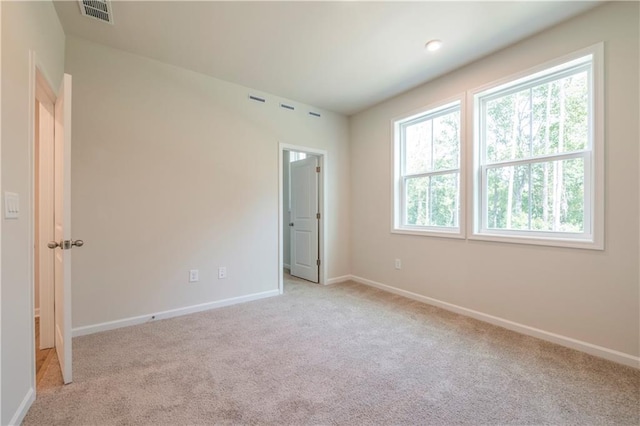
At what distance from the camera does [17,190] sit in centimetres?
150

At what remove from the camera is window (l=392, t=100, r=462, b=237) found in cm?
327

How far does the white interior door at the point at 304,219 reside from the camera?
446 centimetres

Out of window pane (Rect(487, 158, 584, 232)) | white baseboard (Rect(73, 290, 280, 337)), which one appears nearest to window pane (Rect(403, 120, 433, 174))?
window pane (Rect(487, 158, 584, 232))

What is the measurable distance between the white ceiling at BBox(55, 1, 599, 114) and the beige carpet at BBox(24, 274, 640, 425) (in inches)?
105

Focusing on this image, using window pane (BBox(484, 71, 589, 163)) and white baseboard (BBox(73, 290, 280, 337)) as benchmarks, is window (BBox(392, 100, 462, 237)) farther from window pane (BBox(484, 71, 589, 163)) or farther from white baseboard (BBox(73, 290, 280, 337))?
white baseboard (BBox(73, 290, 280, 337))

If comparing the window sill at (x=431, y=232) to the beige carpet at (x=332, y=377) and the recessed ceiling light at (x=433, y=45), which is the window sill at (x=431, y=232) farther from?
the recessed ceiling light at (x=433, y=45)

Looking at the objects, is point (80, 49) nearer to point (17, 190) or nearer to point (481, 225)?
point (17, 190)

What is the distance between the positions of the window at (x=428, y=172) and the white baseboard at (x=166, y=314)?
2.06 metres

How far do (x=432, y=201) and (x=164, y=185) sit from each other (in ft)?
10.1

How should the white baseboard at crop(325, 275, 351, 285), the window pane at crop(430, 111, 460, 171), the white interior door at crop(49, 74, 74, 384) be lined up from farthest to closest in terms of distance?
1. the white baseboard at crop(325, 275, 351, 285)
2. the window pane at crop(430, 111, 460, 171)
3. the white interior door at crop(49, 74, 74, 384)

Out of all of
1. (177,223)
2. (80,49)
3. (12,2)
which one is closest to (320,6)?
(12,2)

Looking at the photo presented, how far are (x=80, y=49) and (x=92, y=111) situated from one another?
1.77ft

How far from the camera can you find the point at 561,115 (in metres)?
2.46

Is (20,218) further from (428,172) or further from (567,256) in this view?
(567,256)
